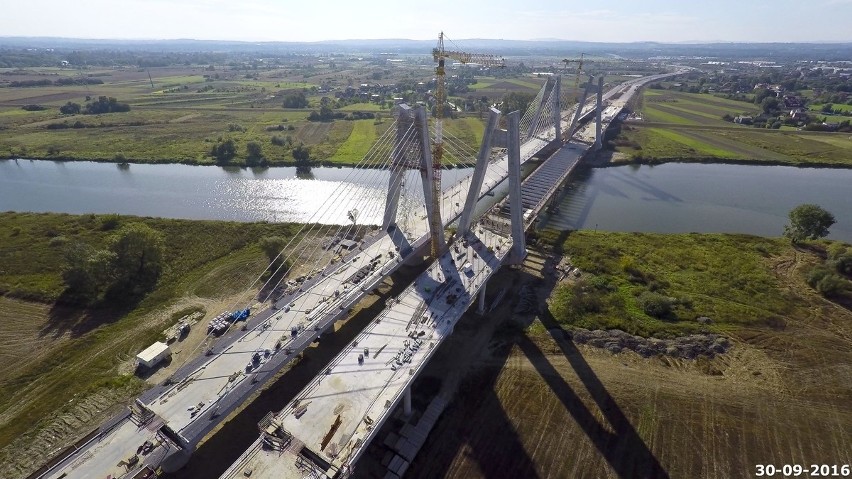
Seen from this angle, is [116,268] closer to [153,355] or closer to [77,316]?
[77,316]

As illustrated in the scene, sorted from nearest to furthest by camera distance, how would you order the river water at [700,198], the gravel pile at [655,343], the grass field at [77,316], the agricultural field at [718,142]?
the grass field at [77,316], the gravel pile at [655,343], the river water at [700,198], the agricultural field at [718,142]

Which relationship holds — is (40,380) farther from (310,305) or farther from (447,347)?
(447,347)

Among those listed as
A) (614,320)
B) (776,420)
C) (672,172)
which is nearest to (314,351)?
(614,320)

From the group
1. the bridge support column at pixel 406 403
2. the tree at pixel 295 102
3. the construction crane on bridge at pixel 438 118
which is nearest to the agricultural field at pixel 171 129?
the tree at pixel 295 102

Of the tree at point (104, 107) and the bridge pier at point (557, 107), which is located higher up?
the bridge pier at point (557, 107)

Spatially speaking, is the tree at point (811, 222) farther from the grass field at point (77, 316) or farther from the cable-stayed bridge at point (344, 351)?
the grass field at point (77, 316)

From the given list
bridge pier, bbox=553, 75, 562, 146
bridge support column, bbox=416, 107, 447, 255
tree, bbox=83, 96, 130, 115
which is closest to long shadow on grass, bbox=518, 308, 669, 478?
A: bridge support column, bbox=416, 107, 447, 255

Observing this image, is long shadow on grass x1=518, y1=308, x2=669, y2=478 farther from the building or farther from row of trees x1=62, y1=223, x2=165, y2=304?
row of trees x1=62, y1=223, x2=165, y2=304
